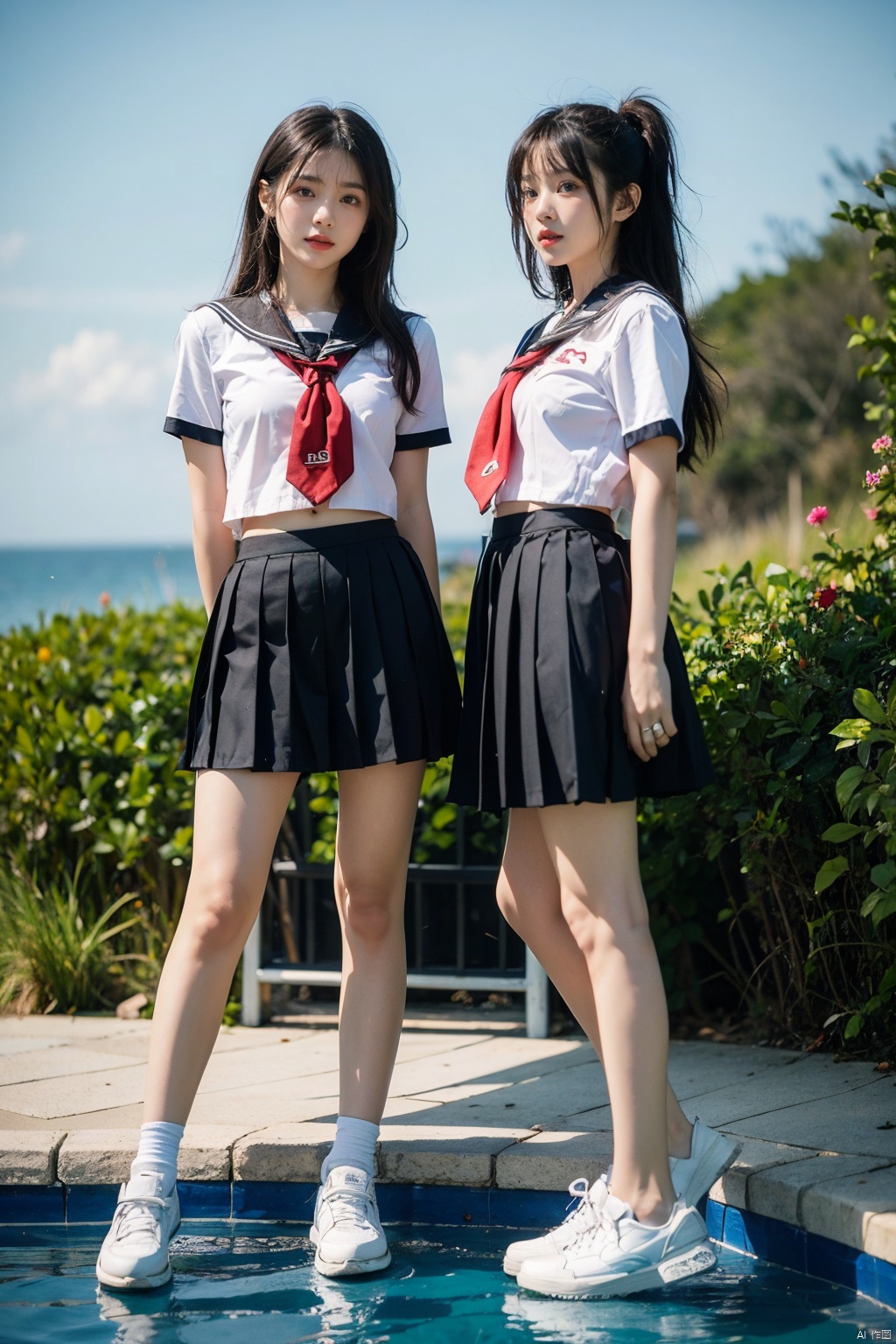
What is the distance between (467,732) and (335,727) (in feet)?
0.77

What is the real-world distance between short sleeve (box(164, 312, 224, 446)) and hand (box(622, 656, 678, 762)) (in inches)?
34.1

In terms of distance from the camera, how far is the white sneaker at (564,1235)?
6.15ft

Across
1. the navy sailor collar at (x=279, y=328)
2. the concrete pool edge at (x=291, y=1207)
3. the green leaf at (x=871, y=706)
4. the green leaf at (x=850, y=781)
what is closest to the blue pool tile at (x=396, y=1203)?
the concrete pool edge at (x=291, y=1207)

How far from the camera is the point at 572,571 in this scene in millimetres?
1950

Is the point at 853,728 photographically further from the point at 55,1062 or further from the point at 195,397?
the point at 55,1062

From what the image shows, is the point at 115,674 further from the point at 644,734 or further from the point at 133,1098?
the point at 644,734

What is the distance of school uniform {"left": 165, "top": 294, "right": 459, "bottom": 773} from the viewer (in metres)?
2.03

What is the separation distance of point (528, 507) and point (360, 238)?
2.15 ft

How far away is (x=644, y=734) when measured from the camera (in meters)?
1.90

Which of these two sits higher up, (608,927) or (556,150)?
(556,150)

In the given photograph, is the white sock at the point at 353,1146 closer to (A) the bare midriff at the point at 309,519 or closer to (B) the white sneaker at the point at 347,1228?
(B) the white sneaker at the point at 347,1228

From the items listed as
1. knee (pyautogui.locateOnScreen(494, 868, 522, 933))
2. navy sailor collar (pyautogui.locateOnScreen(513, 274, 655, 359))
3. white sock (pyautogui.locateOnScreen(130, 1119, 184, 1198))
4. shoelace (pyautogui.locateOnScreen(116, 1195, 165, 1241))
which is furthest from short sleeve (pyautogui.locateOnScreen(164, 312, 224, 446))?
shoelace (pyautogui.locateOnScreen(116, 1195, 165, 1241))

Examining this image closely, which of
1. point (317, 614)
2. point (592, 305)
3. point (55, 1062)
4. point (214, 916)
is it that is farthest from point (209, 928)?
point (55, 1062)

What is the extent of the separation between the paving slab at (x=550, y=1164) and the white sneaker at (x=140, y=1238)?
0.64 meters
